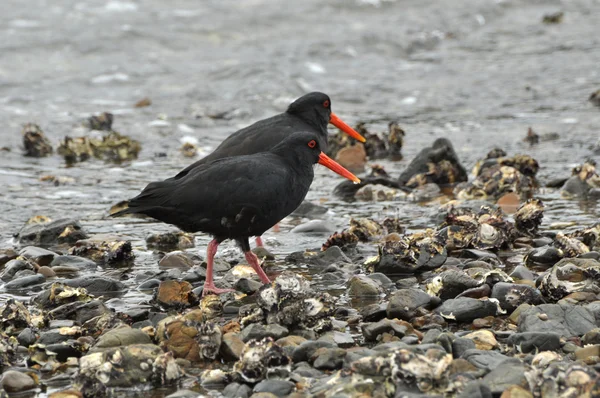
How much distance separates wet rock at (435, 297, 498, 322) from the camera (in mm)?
4922

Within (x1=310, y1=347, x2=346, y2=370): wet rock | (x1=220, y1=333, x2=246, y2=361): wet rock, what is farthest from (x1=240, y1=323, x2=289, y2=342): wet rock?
(x1=310, y1=347, x2=346, y2=370): wet rock

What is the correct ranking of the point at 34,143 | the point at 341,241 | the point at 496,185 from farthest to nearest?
the point at 34,143
the point at 496,185
the point at 341,241

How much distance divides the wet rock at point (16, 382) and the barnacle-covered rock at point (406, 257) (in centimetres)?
254

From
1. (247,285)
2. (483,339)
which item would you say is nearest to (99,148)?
(247,285)

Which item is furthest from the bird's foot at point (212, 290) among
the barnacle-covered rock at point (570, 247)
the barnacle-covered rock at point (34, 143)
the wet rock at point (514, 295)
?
the barnacle-covered rock at point (34, 143)

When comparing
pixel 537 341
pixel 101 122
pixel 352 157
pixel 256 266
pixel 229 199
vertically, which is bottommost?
pixel 352 157

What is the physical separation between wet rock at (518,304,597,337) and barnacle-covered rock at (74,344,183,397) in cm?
179

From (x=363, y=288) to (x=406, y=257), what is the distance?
57 centimetres

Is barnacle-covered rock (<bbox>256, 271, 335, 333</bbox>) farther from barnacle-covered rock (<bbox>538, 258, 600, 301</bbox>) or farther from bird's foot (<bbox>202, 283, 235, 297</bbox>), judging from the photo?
barnacle-covered rock (<bbox>538, 258, 600, 301</bbox>)

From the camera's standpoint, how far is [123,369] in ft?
13.6

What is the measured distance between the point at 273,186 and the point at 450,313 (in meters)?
1.42

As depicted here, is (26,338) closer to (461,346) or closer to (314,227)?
(461,346)

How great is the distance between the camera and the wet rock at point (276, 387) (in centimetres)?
398

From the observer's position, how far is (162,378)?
416 cm
